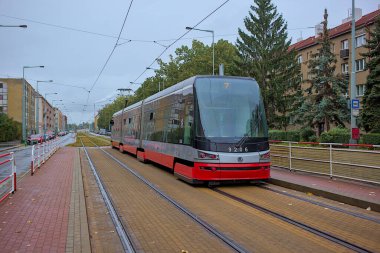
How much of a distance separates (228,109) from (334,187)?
11.8 feet

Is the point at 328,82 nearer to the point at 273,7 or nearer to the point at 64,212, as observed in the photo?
the point at 273,7

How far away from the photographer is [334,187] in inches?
430

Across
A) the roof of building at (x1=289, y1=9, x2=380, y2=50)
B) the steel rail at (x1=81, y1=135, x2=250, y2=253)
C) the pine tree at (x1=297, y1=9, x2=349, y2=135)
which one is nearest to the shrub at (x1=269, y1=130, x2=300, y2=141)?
the pine tree at (x1=297, y1=9, x2=349, y2=135)

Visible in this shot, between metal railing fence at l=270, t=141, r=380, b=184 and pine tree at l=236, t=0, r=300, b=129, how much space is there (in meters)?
35.1

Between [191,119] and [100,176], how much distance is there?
4939mm

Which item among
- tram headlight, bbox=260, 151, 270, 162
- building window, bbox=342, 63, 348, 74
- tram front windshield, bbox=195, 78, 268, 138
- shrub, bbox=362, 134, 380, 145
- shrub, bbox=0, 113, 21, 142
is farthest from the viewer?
shrub, bbox=0, 113, 21, 142

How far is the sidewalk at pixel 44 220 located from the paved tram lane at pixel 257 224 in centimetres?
235

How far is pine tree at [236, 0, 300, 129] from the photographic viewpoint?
50531 millimetres

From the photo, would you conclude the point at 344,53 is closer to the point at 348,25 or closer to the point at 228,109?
the point at 348,25

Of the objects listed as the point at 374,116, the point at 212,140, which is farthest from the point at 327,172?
the point at 374,116

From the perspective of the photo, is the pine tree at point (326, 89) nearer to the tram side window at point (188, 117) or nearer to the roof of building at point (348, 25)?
the roof of building at point (348, 25)

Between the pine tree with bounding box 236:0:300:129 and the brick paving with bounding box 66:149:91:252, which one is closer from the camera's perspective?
the brick paving with bounding box 66:149:91:252

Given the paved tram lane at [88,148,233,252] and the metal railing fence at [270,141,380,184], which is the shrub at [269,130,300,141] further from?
the paved tram lane at [88,148,233,252]

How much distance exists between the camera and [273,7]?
51812mm
